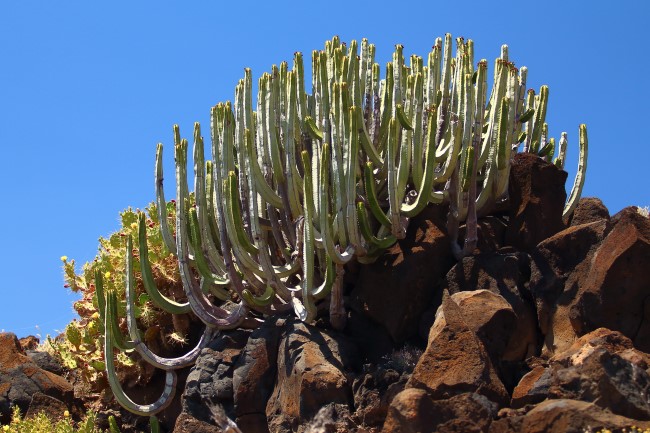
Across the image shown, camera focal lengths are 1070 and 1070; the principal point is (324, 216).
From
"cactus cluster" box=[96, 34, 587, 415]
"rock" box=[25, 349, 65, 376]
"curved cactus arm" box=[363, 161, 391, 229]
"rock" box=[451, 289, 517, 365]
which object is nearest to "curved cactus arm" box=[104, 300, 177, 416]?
"cactus cluster" box=[96, 34, 587, 415]

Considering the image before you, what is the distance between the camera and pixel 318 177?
8219mm

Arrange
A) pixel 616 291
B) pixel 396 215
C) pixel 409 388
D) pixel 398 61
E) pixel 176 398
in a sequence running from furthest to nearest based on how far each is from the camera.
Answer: pixel 176 398 < pixel 398 61 < pixel 396 215 < pixel 616 291 < pixel 409 388

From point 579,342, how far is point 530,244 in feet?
6.00

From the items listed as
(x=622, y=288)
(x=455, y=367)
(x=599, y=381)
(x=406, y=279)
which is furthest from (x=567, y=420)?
(x=406, y=279)

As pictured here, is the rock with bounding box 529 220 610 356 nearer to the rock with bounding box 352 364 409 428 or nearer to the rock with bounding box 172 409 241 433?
the rock with bounding box 352 364 409 428

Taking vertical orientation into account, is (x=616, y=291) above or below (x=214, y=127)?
below

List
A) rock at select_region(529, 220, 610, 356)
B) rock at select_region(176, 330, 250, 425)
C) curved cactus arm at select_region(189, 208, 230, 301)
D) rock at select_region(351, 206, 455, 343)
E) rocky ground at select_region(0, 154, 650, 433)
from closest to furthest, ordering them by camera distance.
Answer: rocky ground at select_region(0, 154, 650, 433), rock at select_region(529, 220, 610, 356), rock at select_region(351, 206, 455, 343), rock at select_region(176, 330, 250, 425), curved cactus arm at select_region(189, 208, 230, 301)

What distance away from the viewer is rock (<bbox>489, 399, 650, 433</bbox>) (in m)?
6.10

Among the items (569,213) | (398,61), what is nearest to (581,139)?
(569,213)

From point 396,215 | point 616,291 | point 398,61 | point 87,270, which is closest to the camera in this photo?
point 616,291

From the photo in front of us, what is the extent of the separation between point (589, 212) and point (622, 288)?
2310mm

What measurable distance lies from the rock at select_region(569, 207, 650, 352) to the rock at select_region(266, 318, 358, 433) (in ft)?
6.00

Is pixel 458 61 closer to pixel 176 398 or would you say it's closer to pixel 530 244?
pixel 530 244

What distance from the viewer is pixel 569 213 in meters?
10.1
